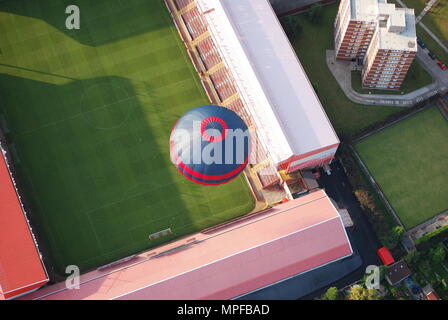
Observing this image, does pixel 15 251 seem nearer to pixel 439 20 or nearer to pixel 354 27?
pixel 354 27

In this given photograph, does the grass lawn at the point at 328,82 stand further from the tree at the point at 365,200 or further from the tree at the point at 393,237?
the tree at the point at 393,237

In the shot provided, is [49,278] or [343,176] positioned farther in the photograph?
→ [343,176]

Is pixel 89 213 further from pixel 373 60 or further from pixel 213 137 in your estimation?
pixel 373 60

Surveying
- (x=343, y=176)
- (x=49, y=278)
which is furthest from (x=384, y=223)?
(x=49, y=278)

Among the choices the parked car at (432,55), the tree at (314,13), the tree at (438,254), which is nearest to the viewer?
the tree at (438,254)

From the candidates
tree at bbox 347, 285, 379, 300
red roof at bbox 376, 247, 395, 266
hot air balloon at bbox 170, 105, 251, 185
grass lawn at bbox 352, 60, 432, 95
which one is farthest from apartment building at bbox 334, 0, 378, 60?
tree at bbox 347, 285, 379, 300

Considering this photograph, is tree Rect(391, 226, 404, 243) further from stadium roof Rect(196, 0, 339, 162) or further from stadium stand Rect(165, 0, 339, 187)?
stadium roof Rect(196, 0, 339, 162)

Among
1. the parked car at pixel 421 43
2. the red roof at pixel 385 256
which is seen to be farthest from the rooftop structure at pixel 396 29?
the red roof at pixel 385 256
